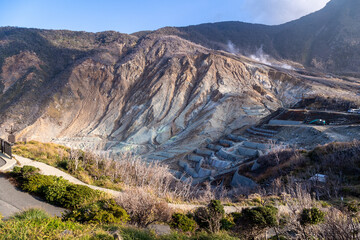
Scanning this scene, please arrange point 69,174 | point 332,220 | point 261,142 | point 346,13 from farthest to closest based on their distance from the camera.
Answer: point 346,13, point 261,142, point 69,174, point 332,220

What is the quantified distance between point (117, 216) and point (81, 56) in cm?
7049

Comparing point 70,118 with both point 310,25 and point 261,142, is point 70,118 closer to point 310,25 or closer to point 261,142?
point 261,142

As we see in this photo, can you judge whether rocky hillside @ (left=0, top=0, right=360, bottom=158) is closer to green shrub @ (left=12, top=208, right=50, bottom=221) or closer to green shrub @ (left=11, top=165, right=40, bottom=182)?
green shrub @ (left=11, top=165, right=40, bottom=182)

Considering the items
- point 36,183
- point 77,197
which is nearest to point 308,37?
point 77,197

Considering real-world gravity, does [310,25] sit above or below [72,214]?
above

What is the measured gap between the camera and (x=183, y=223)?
7375 mm

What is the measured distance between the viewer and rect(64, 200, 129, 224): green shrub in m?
6.57

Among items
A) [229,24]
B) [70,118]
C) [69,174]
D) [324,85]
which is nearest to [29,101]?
[70,118]

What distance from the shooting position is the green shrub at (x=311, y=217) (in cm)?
545

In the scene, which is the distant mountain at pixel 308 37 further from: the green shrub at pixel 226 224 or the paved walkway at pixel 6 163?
the green shrub at pixel 226 224

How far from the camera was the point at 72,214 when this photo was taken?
685cm

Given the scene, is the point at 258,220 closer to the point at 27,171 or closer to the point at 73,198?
the point at 73,198

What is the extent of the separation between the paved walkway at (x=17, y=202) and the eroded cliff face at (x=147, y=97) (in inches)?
1067

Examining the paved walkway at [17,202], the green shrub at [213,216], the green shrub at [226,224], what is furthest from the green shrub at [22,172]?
the green shrub at [226,224]
